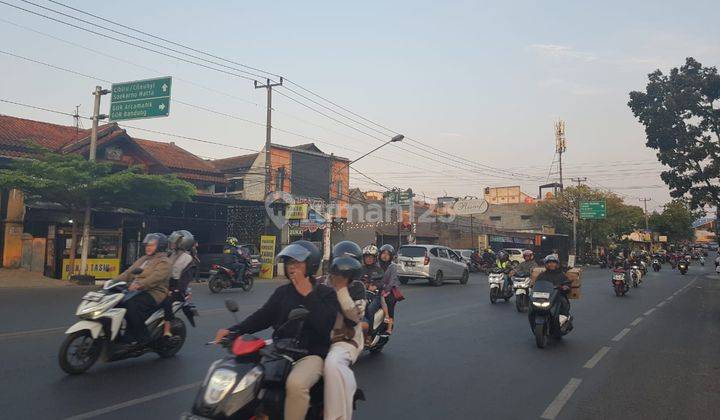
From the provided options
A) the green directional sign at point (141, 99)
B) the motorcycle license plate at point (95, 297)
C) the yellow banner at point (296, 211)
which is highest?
the green directional sign at point (141, 99)

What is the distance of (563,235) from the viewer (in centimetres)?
5903

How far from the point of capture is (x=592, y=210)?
53.0m

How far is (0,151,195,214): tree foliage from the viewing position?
18.5 meters

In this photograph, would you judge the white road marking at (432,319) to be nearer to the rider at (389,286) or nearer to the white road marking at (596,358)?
the rider at (389,286)

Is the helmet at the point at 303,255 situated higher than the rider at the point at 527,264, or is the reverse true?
the helmet at the point at 303,255

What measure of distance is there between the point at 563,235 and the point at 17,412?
196 ft

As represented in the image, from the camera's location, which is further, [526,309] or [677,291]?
[677,291]

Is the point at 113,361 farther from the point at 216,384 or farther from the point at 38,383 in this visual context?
the point at 216,384

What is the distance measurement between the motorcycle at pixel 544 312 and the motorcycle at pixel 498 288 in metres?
7.03

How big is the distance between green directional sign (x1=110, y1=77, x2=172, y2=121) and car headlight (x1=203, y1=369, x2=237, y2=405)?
54.5ft

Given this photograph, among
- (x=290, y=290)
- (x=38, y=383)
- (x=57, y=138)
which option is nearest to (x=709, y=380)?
(x=290, y=290)

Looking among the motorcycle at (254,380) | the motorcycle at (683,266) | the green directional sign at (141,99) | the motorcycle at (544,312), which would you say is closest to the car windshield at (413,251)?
the green directional sign at (141,99)

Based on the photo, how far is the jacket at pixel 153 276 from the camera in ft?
22.2

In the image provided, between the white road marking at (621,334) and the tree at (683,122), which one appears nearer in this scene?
the white road marking at (621,334)
